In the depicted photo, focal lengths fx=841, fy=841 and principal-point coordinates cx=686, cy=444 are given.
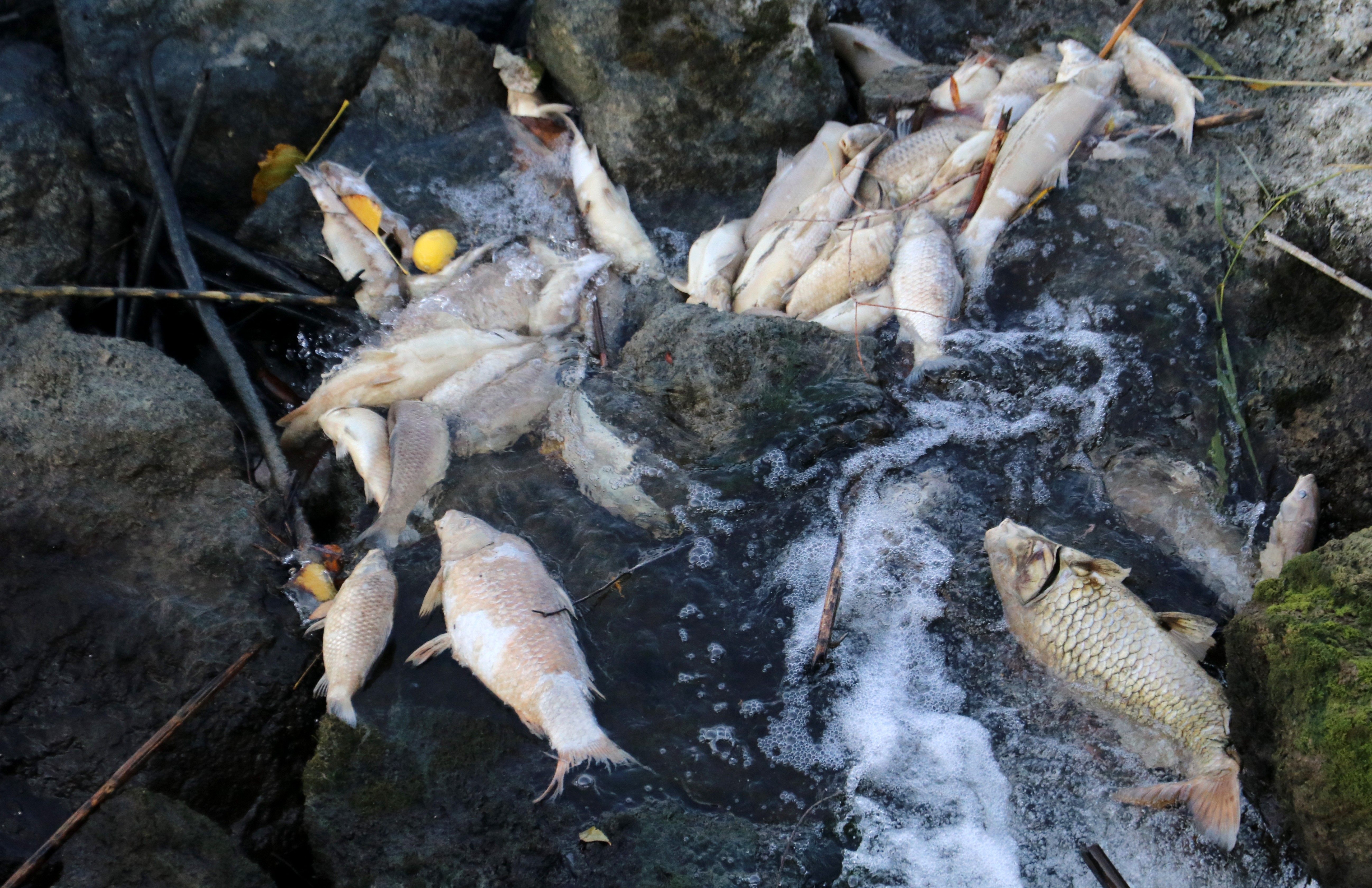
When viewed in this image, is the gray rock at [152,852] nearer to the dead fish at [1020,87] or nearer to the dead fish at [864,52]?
the dead fish at [1020,87]

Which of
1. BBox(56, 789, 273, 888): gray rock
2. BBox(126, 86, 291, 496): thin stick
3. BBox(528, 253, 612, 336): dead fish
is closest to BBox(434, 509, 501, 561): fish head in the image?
BBox(126, 86, 291, 496): thin stick

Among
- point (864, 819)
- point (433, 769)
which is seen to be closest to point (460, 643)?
point (433, 769)

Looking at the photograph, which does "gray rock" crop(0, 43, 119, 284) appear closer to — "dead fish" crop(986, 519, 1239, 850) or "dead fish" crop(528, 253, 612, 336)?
"dead fish" crop(528, 253, 612, 336)

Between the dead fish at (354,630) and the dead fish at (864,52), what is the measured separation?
455 centimetres

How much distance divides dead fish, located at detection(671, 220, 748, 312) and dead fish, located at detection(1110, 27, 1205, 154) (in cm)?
245

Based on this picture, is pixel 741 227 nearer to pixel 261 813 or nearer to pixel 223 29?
pixel 223 29

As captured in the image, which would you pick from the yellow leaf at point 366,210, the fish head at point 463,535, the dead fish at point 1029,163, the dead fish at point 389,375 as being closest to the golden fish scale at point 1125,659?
the dead fish at point 1029,163

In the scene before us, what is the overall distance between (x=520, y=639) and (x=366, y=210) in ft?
10.3

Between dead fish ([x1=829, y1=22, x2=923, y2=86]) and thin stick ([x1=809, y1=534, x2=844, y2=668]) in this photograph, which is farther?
dead fish ([x1=829, y1=22, x2=923, y2=86])

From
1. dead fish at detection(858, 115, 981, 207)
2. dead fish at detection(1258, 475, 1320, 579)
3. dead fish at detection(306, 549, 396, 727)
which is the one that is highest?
dead fish at detection(858, 115, 981, 207)

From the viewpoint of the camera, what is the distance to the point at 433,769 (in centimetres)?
294

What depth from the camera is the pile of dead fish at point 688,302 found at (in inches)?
120

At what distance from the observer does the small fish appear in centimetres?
382

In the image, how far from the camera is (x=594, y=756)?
2.89 metres
